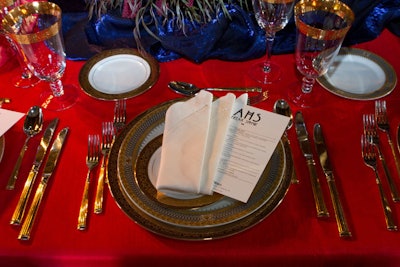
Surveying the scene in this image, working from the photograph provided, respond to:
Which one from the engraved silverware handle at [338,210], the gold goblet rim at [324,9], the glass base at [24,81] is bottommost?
the engraved silverware handle at [338,210]

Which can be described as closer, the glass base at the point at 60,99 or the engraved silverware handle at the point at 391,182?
the engraved silverware handle at the point at 391,182

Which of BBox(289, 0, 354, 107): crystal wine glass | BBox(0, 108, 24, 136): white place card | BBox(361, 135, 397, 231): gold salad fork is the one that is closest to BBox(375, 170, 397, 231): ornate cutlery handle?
BBox(361, 135, 397, 231): gold salad fork

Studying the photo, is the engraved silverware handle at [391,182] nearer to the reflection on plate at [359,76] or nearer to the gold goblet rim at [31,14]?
the reflection on plate at [359,76]

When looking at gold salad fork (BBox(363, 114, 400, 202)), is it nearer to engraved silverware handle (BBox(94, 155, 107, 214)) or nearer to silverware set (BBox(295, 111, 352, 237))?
silverware set (BBox(295, 111, 352, 237))

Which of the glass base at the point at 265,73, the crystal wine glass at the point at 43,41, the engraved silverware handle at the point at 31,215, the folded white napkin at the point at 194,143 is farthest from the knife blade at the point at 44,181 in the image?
the glass base at the point at 265,73

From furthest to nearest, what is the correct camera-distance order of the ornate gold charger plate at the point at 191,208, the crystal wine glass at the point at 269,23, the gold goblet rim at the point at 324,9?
the crystal wine glass at the point at 269,23 < the gold goblet rim at the point at 324,9 < the ornate gold charger plate at the point at 191,208

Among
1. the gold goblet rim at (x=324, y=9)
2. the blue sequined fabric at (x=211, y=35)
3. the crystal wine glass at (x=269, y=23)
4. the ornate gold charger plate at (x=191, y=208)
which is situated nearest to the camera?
the ornate gold charger plate at (x=191, y=208)

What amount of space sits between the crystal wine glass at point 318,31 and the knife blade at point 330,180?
0.10 meters

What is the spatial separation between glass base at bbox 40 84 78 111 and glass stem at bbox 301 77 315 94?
492mm

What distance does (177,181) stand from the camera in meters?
0.62

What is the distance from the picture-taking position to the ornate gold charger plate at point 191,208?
1.95ft

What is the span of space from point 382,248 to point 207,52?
58 cm

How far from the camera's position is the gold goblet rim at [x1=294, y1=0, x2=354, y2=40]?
716 millimetres

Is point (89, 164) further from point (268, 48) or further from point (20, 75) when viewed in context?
point (268, 48)
